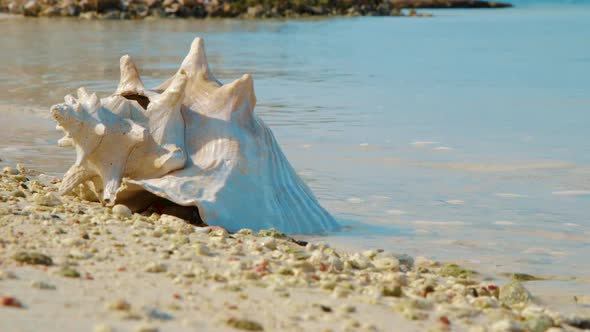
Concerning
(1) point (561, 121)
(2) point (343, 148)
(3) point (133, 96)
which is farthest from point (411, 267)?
(1) point (561, 121)

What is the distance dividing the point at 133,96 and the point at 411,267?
1690 millimetres

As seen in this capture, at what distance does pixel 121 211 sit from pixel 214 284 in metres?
1.27

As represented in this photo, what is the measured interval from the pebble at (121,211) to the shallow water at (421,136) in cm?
99

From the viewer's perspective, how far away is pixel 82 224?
3.76 metres

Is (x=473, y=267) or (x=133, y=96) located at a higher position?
(x=133, y=96)

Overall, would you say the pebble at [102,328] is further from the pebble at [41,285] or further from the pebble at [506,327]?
the pebble at [506,327]

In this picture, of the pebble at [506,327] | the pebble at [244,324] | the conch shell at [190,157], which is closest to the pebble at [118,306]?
the pebble at [244,324]

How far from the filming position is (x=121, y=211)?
4102 mm

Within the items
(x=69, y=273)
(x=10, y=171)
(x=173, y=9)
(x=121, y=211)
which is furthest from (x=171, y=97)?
(x=173, y=9)

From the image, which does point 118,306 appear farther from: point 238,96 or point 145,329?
point 238,96

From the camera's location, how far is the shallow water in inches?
180

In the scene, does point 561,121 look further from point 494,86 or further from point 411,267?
point 411,267

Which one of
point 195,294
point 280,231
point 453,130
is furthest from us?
point 453,130

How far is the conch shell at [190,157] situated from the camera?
4160 millimetres
